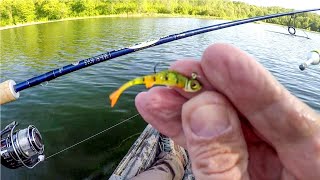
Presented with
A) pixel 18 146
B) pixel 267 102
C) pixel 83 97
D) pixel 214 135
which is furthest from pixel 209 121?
pixel 83 97

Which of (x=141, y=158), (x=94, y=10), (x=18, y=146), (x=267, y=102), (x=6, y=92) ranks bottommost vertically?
(x=141, y=158)

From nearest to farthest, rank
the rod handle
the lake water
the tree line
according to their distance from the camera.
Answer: the rod handle, the lake water, the tree line

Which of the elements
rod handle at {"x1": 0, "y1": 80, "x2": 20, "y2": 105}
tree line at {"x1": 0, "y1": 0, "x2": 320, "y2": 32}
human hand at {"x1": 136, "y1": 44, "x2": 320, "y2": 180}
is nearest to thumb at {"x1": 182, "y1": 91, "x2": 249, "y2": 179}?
human hand at {"x1": 136, "y1": 44, "x2": 320, "y2": 180}

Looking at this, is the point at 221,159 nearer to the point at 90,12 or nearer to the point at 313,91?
the point at 313,91

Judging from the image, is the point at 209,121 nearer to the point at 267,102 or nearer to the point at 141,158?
the point at 267,102

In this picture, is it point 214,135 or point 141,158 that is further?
point 141,158

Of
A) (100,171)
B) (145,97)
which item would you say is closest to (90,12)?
(100,171)

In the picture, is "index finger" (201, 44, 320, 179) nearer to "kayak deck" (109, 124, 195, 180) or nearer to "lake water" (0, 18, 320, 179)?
"lake water" (0, 18, 320, 179)
